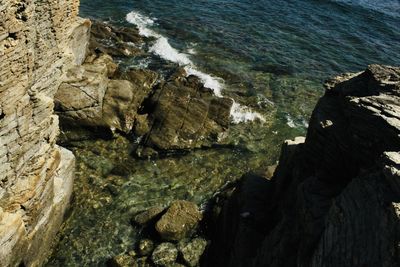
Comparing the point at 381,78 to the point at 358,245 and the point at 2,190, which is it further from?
the point at 2,190

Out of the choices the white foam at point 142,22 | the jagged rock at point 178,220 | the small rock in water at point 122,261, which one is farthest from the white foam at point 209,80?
the small rock in water at point 122,261

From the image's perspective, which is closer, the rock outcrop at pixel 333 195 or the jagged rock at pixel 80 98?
the rock outcrop at pixel 333 195

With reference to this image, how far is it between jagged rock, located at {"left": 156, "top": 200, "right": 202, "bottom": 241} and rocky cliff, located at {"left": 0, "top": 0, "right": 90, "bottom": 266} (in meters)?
4.30

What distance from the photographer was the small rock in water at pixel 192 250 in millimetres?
16703

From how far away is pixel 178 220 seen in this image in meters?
17.8

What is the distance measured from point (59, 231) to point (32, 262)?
215cm

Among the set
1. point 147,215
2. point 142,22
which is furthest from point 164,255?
point 142,22

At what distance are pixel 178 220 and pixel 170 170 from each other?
4.11m

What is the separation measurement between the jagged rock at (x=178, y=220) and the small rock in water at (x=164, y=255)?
0.40m

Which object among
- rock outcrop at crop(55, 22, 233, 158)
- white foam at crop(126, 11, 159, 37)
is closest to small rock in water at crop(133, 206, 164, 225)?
rock outcrop at crop(55, 22, 233, 158)

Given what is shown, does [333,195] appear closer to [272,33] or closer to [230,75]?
[230,75]

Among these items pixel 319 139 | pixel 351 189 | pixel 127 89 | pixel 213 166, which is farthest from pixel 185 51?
pixel 351 189

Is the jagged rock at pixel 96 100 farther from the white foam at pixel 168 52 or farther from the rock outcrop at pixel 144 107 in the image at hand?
the white foam at pixel 168 52

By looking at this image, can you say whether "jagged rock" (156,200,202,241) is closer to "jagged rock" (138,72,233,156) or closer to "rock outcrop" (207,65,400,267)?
"rock outcrop" (207,65,400,267)
